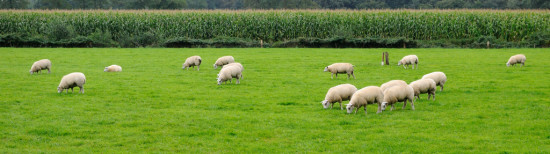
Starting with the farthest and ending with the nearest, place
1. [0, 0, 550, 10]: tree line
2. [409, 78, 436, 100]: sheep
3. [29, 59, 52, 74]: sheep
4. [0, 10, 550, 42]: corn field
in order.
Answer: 1. [0, 0, 550, 10]: tree line
2. [0, 10, 550, 42]: corn field
3. [29, 59, 52, 74]: sheep
4. [409, 78, 436, 100]: sheep

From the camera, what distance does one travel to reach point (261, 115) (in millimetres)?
15297

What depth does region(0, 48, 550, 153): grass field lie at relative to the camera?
12.0 m

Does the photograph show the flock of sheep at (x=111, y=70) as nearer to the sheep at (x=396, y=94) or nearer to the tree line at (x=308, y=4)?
the sheep at (x=396, y=94)

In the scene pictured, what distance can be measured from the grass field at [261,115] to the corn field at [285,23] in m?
21.0

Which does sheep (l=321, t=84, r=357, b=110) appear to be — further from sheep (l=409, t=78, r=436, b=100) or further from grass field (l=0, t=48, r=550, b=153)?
sheep (l=409, t=78, r=436, b=100)

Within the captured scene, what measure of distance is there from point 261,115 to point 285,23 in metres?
35.0

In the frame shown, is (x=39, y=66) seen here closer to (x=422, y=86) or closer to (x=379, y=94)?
(x=379, y=94)

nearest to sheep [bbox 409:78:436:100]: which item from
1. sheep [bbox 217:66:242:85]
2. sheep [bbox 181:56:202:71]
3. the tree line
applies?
sheep [bbox 217:66:242:85]

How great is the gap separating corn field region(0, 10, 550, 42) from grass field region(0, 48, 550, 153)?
826 inches

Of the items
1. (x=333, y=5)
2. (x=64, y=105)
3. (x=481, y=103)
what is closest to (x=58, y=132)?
(x=64, y=105)

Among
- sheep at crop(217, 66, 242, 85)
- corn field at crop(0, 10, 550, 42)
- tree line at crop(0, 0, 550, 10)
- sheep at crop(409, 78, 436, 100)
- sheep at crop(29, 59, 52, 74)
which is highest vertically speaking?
tree line at crop(0, 0, 550, 10)

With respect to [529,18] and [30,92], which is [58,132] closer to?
[30,92]

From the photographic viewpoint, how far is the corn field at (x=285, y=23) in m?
47.8

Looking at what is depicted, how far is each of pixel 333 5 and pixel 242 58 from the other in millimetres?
64842
